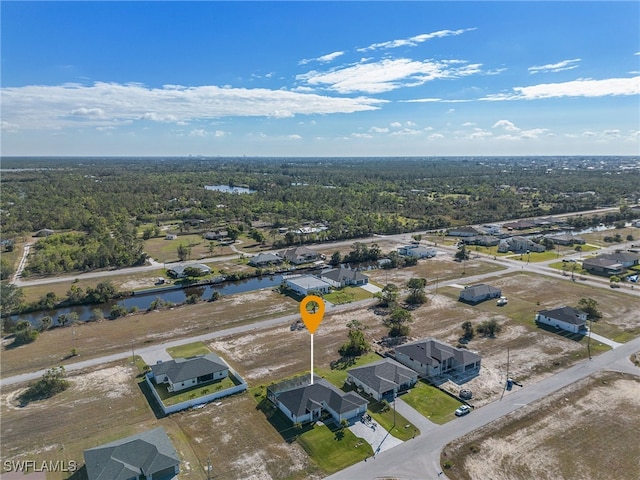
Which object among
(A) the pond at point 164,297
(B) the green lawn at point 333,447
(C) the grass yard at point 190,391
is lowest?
(A) the pond at point 164,297

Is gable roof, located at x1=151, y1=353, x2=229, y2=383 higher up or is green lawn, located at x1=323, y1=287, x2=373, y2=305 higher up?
gable roof, located at x1=151, y1=353, x2=229, y2=383

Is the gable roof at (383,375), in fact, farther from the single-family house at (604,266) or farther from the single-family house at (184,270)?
the single-family house at (604,266)

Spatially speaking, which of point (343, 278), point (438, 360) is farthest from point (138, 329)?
point (438, 360)

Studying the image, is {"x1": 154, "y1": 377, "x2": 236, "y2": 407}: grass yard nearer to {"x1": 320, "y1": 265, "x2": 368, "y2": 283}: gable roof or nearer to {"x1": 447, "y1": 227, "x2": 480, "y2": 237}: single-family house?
{"x1": 320, "y1": 265, "x2": 368, "y2": 283}: gable roof

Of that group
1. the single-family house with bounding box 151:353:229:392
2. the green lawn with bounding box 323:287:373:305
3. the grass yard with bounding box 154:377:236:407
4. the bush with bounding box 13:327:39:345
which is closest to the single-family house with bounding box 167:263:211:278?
the green lawn with bounding box 323:287:373:305

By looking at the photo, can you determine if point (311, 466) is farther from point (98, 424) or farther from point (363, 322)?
point (363, 322)

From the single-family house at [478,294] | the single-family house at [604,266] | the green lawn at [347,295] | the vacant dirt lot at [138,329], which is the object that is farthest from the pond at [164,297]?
the single-family house at [604,266]

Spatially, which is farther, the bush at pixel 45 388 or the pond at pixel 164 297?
the pond at pixel 164 297
